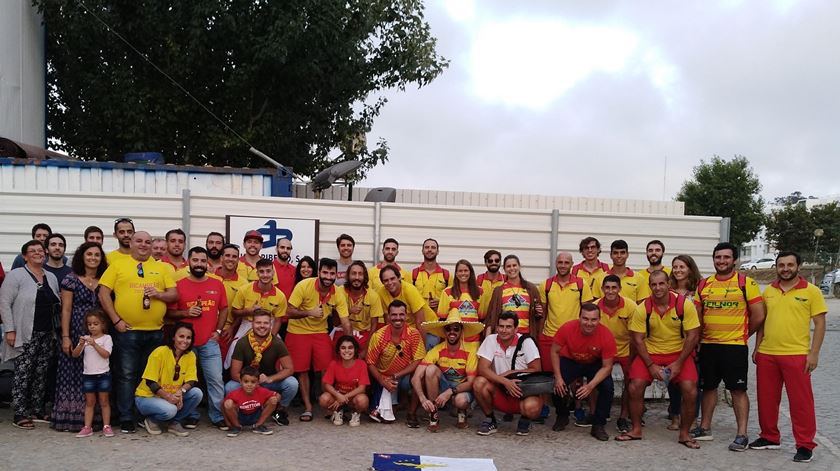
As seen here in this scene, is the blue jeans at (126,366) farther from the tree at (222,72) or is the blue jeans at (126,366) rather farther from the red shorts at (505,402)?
the tree at (222,72)

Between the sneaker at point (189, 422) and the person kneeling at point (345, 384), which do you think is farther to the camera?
the person kneeling at point (345, 384)

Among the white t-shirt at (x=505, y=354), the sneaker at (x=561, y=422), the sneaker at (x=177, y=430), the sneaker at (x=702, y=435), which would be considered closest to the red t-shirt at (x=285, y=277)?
the sneaker at (x=177, y=430)

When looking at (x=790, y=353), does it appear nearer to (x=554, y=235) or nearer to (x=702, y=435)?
(x=702, y=435)

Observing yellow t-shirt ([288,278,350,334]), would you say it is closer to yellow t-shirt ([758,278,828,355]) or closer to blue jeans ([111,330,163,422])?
blue jeans ([111,330,163,422])

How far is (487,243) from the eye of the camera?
30.6 ft

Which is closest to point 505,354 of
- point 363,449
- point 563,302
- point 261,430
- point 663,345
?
point 563,302

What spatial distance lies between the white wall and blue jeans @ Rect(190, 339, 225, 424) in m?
8.98

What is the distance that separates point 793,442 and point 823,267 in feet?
115

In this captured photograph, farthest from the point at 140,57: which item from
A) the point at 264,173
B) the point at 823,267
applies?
the point at 823,267

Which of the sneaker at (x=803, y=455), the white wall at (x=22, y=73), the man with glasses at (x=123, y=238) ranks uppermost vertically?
the white wall at (x=22, y=73)

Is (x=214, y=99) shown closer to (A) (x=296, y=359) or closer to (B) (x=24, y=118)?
(B) (x=24, y=118)

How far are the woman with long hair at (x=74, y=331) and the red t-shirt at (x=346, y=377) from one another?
227 centimetres

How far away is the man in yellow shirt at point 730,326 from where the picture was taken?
21.4 feet

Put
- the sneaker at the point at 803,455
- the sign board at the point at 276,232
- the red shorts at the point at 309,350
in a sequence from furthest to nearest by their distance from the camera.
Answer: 1. the sign board at the point at 276,232
2. the red shorts at the point at 309,350
3. the sneaker at the point at 803,455
